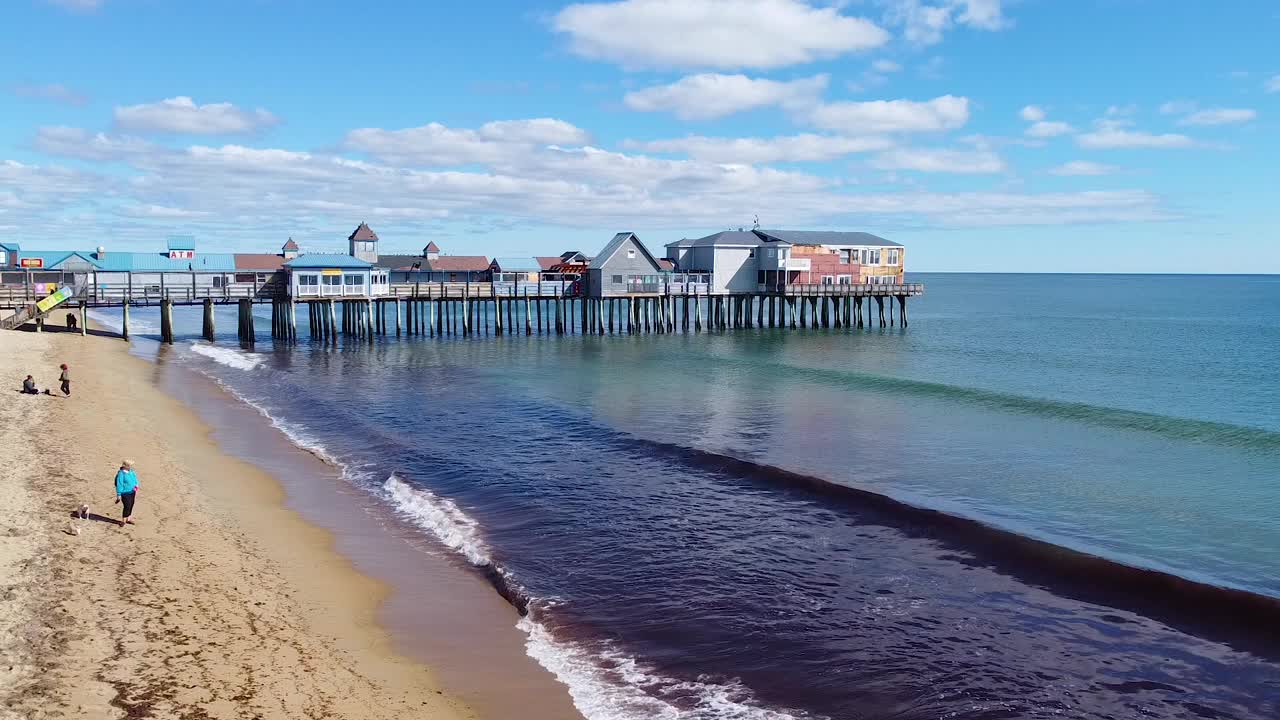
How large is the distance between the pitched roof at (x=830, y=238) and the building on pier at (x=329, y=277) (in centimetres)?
3047

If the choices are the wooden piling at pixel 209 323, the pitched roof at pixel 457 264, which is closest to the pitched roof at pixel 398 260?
the pitched roof at pixel 457 264

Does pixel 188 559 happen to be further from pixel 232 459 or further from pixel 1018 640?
pixel 1018 640

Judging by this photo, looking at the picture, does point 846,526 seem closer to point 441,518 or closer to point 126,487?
point 441,518

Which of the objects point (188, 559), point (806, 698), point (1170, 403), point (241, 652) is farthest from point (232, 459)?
point (1170, 403)

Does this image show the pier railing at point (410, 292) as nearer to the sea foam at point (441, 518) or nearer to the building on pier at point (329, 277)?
the building on pier at point (329, 277)

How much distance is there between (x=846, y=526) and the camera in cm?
1961

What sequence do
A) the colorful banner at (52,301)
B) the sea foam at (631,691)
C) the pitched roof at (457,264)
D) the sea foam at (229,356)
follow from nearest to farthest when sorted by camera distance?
the sea foam at (631,691)
the sea foam at (229,356)
the colorful banner at (52,301)
the pitched roof at (457,264)

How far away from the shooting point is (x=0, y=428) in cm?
2380

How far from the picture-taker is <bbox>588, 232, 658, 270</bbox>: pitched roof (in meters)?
66.5

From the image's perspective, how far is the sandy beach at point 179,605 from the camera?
10445mm

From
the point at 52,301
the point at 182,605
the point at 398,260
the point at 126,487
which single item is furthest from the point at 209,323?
the point at 182,605

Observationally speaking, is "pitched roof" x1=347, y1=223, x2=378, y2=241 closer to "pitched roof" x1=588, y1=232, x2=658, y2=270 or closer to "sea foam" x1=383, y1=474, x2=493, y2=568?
"pitched roof" x1=588, y1=232, x2=658, y2=270

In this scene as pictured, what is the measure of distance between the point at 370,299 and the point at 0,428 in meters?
37.0

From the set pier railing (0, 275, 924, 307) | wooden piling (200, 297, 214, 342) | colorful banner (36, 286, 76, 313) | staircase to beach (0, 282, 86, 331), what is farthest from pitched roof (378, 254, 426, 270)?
colorful banner (36, 286, 76, 313)
